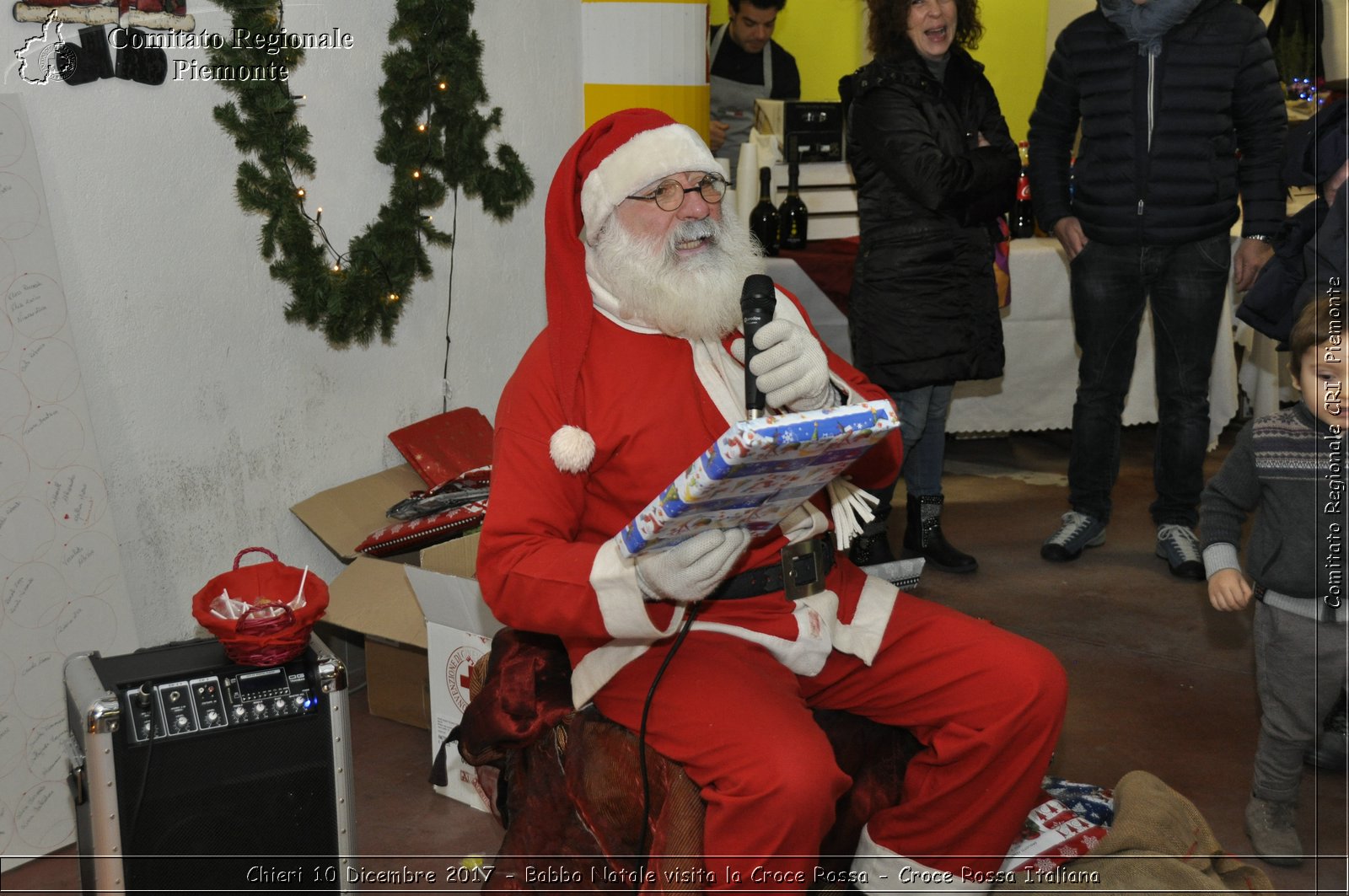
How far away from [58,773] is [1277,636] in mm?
2627

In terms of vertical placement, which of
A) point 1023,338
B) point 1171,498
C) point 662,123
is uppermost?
point 662,123

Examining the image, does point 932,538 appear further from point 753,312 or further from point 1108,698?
Answer: point 753,312

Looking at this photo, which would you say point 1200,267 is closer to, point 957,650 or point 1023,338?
point 1023,338

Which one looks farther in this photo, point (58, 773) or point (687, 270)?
point (58, 773)

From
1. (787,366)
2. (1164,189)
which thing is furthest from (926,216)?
A: (787,366)

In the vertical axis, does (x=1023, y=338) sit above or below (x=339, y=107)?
below

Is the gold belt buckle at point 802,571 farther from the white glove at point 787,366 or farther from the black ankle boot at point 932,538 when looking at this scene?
the black ankle boot at point 932,538

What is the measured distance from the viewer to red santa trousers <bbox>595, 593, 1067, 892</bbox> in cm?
197

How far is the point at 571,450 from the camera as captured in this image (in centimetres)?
215

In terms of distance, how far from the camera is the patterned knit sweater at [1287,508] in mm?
2412

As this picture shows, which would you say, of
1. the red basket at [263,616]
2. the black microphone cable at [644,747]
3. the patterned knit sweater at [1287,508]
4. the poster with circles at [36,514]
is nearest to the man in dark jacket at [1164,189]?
the patterned knit sweater at [1287,508]

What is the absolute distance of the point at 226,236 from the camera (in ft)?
10.5

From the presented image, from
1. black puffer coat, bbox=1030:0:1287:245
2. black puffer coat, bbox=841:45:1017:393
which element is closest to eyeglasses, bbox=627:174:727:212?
black puffer coat, bbox=841:45:1017:393

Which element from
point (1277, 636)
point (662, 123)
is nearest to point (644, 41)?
point (662, 123)
